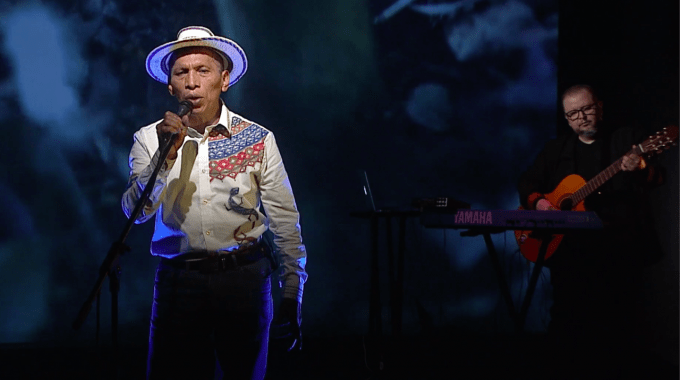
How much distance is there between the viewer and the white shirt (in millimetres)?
1993

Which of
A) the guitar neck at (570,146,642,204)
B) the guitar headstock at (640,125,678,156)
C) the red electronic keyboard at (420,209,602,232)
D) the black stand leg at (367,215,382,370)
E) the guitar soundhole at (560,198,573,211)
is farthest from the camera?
the black stand leg at (367,215,382,370)

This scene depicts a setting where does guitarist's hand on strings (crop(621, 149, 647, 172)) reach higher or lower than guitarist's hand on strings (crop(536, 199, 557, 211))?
higher

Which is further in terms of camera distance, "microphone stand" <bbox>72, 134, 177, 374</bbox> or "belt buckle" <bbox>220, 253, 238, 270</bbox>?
"belt buckle" <bbox>220, 253, 238, 270</bbox>

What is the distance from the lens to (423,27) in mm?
4562

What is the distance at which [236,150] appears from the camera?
213cm

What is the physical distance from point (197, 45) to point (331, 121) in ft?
7.79

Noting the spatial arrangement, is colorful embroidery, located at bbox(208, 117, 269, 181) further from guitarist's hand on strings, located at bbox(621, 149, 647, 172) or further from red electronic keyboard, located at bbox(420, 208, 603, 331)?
guitarist's hand on strings, located at bbox(621, 149, 647, 172)

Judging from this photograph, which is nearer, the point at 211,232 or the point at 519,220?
the point at 211,232

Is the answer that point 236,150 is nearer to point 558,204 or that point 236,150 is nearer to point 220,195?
point 220,195

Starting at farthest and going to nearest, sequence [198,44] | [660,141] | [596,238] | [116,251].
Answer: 1. [596,238]
2. [660,141]
3. [198,44]
4. [116,251]

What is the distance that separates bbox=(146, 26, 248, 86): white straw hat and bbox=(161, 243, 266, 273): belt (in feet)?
2.80

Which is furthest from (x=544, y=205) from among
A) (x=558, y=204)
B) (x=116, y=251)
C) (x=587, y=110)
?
(x=116, y=251)

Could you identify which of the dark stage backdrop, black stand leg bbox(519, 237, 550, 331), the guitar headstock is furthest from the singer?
the dark stage backdrop

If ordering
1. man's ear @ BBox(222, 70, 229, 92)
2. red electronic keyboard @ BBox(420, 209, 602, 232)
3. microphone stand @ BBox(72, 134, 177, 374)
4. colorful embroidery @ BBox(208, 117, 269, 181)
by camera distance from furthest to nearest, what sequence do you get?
red electronic keyboard @ BBox(420, 209, 602, 232)
man's ear @ BBox(222, 70, 229, 92)
colorful embroidery @ BBox(208, 117, 269, 181)
microphone stand @ BBox(72, 134, 177, 374)
